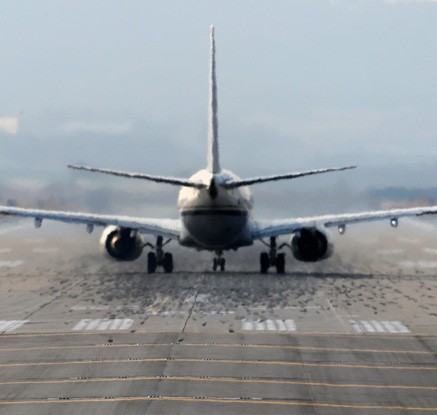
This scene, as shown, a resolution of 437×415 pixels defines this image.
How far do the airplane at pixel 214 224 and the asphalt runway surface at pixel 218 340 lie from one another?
7.12 ft

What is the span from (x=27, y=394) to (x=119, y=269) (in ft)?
125

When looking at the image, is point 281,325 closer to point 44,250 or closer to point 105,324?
point 105,324

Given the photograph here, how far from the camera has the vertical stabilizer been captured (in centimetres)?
5612

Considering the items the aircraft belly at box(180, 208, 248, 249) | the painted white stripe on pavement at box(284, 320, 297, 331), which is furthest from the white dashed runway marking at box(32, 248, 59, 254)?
the painted white stripe on pavement at box(284, 320, 297, 331)

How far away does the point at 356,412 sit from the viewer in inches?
989

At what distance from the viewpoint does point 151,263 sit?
205ft

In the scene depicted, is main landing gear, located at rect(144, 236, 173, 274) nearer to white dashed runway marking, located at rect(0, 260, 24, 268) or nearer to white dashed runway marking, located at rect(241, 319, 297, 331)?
white dashed runway marking, located at rect(0, 260, 24, 268)

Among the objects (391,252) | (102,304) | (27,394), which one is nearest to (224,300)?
(102,304)

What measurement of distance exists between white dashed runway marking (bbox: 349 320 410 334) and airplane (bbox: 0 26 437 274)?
1706 centimetres

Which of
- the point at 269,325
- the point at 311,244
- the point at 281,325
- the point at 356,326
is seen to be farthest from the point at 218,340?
the point at 311,244

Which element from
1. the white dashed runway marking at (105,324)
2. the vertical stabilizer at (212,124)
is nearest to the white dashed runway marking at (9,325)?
the white dashed runway marking at (105,324)

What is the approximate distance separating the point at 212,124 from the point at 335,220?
12398 millimetres

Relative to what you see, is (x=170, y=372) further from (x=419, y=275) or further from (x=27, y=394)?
(x=419, y=275)

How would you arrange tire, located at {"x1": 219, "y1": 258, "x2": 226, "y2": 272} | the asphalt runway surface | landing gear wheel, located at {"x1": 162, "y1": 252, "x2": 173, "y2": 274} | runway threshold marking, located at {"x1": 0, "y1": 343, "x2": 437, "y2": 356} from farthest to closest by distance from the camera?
tire, located at {"x1": 219, "y1": 258, "x2": 226, "y2": 272}, landing gear wheel, located at {"x1": 162, "y1": 252, "x2": 173, "y2": 274}, runway threshold marking, located at {"x1": 0, "y1": 343, "x2": 437, "y2": 356}, the asphalt runway surface
